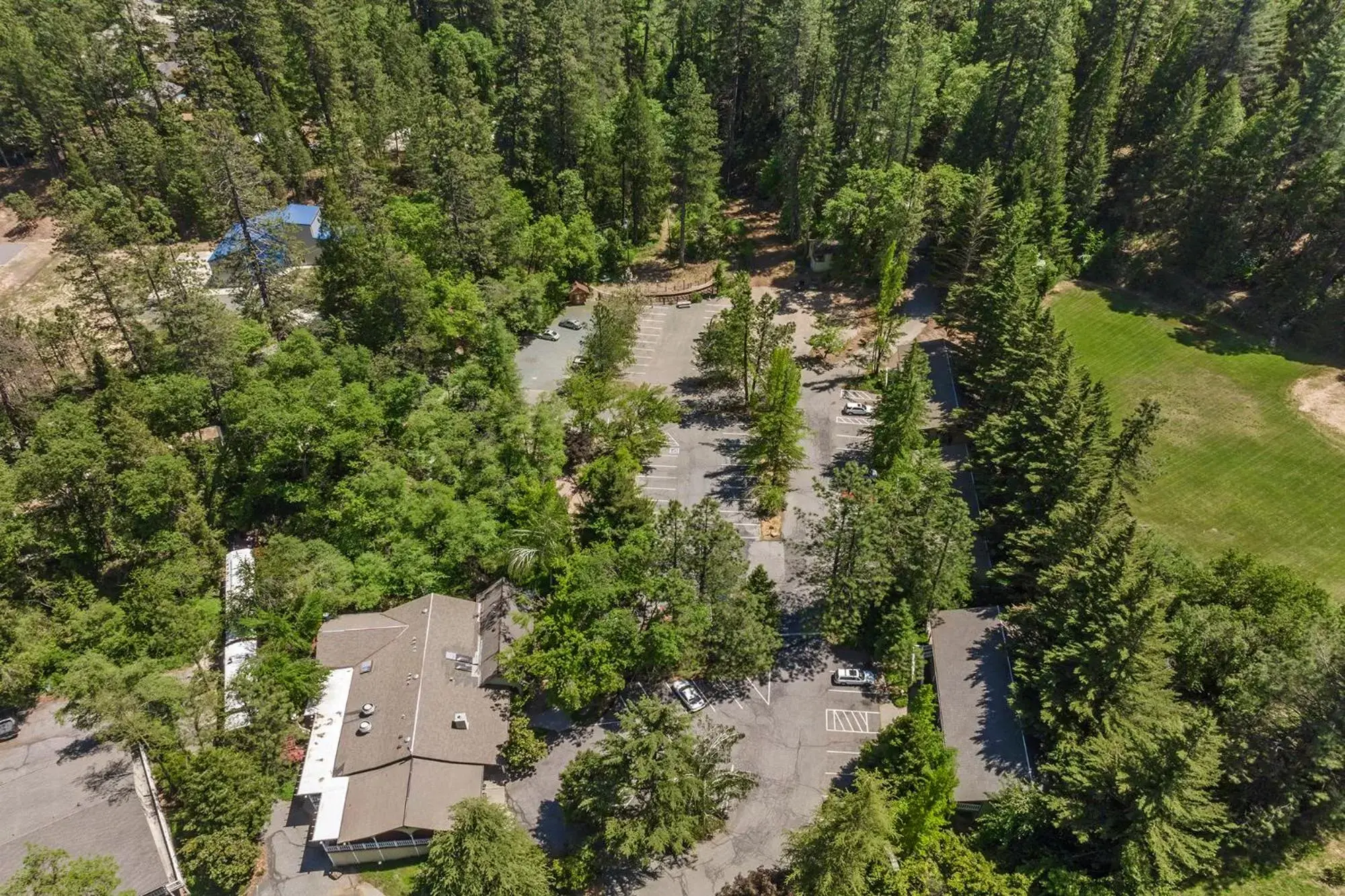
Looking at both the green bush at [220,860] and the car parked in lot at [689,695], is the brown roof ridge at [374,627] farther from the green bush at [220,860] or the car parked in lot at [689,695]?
the car parked in lot at [689,695]

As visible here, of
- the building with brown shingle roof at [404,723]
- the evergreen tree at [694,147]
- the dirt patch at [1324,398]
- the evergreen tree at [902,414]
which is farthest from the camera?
the evergreen tree at [694,147]

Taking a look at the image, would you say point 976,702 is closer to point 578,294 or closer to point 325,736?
point 325,736

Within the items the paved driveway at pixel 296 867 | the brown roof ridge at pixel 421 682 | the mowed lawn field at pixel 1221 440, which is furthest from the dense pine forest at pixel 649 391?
the mowed lawn field at pixel 1221 440

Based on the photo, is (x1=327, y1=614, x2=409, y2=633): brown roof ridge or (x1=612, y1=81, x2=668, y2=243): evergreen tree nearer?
(x1=327, y1=614, x2=409, y2=633): brown roof ridge

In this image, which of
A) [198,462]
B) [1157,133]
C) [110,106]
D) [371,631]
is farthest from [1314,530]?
[110,106]

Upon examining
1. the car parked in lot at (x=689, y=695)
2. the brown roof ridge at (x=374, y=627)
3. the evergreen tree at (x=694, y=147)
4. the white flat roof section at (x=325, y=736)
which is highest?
the evergreen tree at (x=694, y=147)

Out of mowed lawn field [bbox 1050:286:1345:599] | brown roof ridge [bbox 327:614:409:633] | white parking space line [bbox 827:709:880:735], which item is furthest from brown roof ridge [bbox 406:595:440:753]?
mowed lawn field [bbox 1050:286:1345:599]

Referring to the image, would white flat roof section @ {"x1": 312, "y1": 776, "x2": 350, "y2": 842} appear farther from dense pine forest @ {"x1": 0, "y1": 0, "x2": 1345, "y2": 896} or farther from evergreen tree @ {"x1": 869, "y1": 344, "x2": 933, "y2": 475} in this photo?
evergreen tree @ {"x1": 869, "y1": 344, "x2": 933, "y2": 475}

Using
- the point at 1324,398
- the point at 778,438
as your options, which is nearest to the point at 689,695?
the point at 778,438
